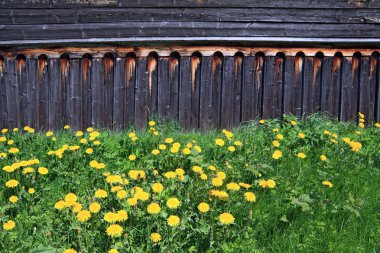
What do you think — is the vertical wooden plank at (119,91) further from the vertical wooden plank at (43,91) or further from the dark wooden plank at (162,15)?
the vertical wooden plank at (43,91)

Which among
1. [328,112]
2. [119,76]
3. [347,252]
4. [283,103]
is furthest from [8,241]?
[328,112]

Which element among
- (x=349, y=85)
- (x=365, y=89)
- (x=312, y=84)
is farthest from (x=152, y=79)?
(x=365, y=89)

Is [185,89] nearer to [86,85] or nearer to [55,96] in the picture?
[86,85]

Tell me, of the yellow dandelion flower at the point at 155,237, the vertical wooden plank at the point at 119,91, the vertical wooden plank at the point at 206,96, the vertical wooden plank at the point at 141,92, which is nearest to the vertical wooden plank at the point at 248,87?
the vertical wooden plank at the point at 206,96

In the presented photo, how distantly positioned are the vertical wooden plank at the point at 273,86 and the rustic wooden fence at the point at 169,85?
1 centimetres

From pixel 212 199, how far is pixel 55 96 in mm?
3243

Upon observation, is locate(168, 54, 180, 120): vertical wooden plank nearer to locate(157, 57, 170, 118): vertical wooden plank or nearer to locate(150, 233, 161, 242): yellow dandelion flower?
locate(157, 57, 170, 118): vertical wooden plank

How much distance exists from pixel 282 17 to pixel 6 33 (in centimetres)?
335

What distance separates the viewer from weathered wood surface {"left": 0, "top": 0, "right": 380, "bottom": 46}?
554 centimetres

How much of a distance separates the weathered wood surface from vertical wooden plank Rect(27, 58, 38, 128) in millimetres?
298

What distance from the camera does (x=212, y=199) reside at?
3.07 m

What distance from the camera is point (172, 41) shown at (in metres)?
5.55

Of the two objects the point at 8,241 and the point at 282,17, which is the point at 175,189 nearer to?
the point at 8,241

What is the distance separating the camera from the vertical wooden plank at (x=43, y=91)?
5.60 meters
